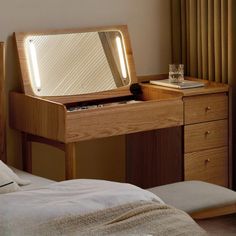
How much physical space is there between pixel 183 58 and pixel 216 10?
1.33 ft

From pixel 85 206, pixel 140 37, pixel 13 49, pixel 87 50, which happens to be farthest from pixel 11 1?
pixel 85 206

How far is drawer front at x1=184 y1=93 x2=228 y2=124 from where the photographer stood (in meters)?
4.00

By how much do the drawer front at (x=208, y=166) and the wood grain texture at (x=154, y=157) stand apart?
52mm

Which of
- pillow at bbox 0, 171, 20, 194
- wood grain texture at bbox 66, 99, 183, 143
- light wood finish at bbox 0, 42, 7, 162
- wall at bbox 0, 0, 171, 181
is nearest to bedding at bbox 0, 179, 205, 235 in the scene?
pillow at bbox 0, 171, 20, 194

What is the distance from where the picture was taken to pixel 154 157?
4242mm

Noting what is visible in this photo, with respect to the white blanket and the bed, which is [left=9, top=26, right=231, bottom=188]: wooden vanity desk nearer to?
the white blanket

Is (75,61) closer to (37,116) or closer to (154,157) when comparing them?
(37,116)

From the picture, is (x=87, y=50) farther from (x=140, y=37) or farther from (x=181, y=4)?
(x=181, y=4)

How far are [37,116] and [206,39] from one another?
1186mm

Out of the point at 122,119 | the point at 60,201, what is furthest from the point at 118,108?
the point at 60,201

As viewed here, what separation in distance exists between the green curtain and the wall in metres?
0.07

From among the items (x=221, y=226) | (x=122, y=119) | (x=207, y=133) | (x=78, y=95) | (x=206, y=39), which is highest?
(x=206, y=39)

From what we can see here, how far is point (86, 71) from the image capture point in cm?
411

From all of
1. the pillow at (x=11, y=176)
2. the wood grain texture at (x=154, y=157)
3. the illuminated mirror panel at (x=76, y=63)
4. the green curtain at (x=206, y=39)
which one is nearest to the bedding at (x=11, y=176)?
the pillow at (x=11, y=176)
